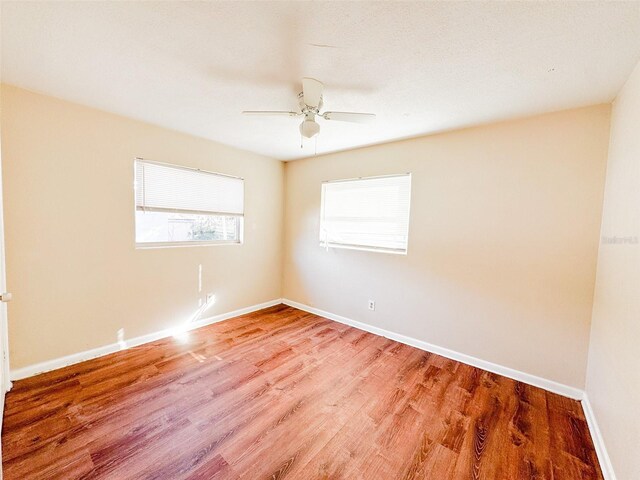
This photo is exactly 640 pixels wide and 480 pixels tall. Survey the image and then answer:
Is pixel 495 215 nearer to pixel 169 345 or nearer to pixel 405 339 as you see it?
pixel 405 339

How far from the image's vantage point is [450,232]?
2.72 m

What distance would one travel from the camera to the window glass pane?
281cm

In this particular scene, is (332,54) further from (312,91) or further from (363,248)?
(363,248)

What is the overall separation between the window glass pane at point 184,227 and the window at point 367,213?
4.48 feet

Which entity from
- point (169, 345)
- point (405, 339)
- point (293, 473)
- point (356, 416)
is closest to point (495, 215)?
point (405, 339)

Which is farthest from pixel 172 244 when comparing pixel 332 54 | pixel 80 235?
pixel 332 54

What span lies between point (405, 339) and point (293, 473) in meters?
2.02

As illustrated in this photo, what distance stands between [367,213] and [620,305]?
233cm

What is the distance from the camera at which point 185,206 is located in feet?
10.1

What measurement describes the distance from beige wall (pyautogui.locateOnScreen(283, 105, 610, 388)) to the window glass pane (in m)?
1.87

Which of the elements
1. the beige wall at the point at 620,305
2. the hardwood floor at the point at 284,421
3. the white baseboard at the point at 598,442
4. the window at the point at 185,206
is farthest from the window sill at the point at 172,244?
the white baseboard at the point at 598,442

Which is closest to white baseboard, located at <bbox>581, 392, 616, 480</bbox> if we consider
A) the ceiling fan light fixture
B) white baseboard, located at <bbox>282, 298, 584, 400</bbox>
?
white baseboard, located at <bbox>282, 298, 584, 400</bbox>

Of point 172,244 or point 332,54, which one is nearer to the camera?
point 332,54

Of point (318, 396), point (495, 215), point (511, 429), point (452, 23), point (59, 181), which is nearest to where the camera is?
point (452, 23)
